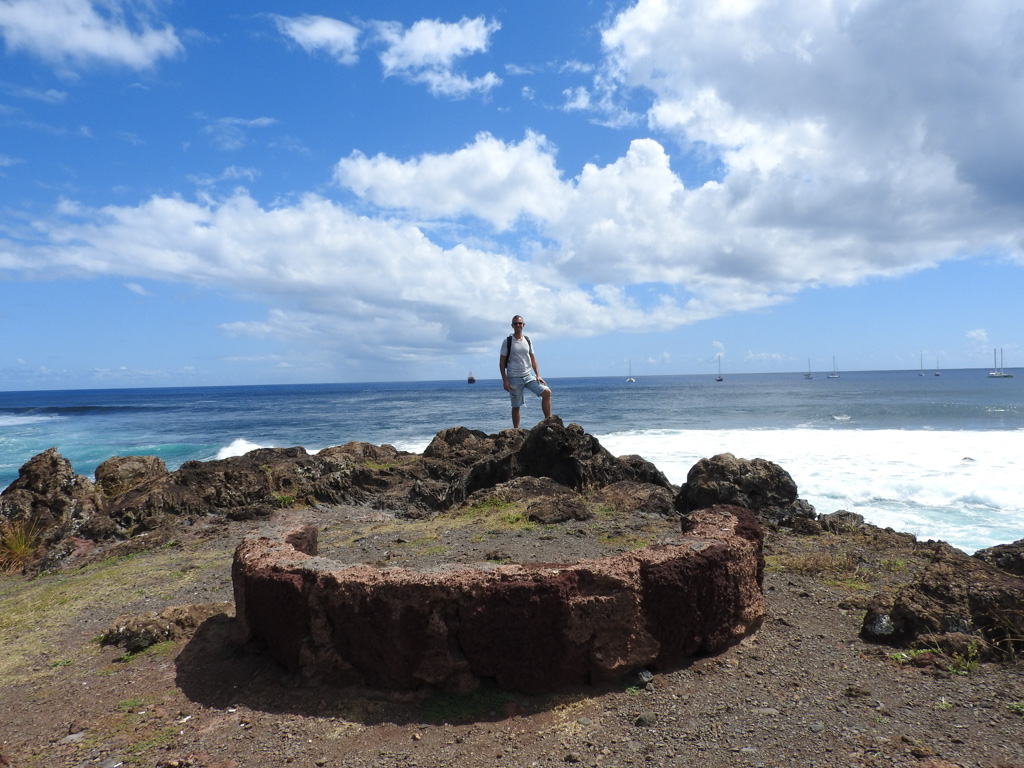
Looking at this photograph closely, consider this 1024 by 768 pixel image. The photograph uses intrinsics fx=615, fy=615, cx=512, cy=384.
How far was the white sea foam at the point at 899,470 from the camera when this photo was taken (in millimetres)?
10602

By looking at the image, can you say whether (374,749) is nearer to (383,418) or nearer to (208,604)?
(208,604)

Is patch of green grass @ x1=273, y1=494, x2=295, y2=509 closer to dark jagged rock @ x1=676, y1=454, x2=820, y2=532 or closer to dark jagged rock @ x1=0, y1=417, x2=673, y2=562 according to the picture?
dark jagged rock @ x1=0, y1=417, x2=673, y2=562

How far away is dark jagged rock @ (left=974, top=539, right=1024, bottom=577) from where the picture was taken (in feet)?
17.7

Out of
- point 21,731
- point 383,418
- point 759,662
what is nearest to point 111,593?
point 21,731

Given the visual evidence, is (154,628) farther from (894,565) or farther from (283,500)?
(894,565)

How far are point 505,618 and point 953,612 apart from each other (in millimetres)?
3108

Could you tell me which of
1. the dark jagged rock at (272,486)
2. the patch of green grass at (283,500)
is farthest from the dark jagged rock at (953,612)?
the patch of green grass at (283,500)

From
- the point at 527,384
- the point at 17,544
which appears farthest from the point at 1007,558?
the point at 17,544

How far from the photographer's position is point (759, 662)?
4.03m

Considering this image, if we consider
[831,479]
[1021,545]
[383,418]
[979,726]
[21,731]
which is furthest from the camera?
[383,418]

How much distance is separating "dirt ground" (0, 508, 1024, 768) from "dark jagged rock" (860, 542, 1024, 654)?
7.7 inches

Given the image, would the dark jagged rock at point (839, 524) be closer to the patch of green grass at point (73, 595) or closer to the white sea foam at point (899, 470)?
the white sea foam at point (899, 470)

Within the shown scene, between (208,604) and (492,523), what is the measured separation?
3.32 metres

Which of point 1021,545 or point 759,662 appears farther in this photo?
point 1021,545
